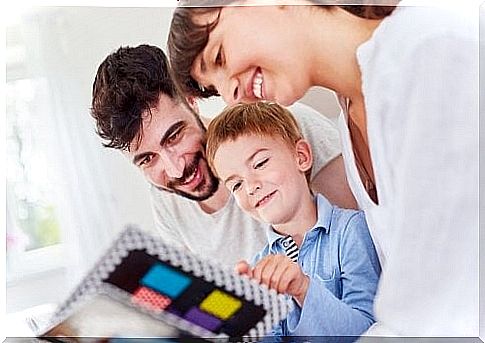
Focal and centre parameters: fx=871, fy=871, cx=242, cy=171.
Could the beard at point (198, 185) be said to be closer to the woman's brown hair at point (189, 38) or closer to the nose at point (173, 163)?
the nose at point (173, 163)

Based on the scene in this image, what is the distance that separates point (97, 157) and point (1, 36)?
0.32 m

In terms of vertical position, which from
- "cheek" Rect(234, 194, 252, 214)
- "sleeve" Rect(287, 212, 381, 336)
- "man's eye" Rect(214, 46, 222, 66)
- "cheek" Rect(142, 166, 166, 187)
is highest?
"man's eye" Rect(214, 46, 222, 66)

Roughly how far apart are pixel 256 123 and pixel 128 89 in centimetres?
26

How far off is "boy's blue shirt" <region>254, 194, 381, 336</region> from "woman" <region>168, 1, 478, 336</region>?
0.03m

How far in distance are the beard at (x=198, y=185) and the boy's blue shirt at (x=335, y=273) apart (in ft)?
0.47

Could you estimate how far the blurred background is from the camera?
1.71 metres

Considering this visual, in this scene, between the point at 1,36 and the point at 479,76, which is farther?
the point at 1,36

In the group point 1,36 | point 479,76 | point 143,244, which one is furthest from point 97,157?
point 479,76

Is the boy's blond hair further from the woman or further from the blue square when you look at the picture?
the blue square

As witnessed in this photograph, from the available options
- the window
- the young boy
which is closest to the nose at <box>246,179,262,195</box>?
the young boy

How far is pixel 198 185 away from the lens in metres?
1.71

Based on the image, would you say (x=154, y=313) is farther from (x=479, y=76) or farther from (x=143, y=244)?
(x=479, y=76)

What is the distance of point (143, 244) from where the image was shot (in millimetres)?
1641

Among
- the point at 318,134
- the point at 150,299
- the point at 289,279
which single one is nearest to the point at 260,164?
the point at 318,134
